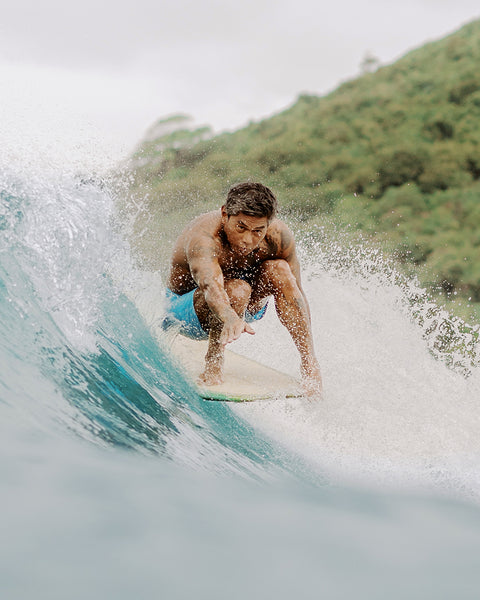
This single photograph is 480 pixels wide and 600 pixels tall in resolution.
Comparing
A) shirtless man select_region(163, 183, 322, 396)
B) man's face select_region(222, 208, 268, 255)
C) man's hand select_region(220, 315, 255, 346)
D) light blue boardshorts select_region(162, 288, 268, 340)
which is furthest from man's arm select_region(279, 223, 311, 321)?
man's hand select_region(220, 315, 255, 346)

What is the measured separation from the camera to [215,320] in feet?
10.2

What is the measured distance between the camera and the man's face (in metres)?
2.95

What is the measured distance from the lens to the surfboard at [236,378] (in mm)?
3088

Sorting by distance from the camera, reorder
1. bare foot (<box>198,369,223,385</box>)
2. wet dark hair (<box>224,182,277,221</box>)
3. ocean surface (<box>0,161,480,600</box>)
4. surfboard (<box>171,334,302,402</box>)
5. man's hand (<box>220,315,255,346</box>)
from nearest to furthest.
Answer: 1. ocean surface (<box>0,161,480,600</box>)
2. man's hand (<box>220,315,255,346</box>)
3. wet dark hair (<box>224,182,277,221</box>)
4. surfboard (<box>171,334,302,402</box>)
5. bare foot (<box>198,369,223,385</box>)

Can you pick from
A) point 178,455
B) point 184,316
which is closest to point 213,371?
point 184,316

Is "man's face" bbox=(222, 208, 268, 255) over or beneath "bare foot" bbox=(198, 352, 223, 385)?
over

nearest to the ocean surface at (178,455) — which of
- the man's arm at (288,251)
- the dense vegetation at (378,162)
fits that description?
the man's arm at (288,251)

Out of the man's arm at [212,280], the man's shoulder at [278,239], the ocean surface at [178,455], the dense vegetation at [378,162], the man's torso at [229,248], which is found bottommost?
the ocean surface at [178,455]

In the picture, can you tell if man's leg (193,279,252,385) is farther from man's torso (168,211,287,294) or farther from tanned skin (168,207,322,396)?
man's torso (168,211,287,294)

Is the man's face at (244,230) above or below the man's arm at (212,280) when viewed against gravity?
above

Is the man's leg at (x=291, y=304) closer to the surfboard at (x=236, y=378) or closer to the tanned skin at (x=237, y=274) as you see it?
the tanned skin at (x=237, y=274)

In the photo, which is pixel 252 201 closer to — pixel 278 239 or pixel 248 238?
pixel 248 238

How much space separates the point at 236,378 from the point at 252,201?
3.09 ft

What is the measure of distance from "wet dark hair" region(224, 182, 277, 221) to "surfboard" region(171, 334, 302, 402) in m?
0.81
